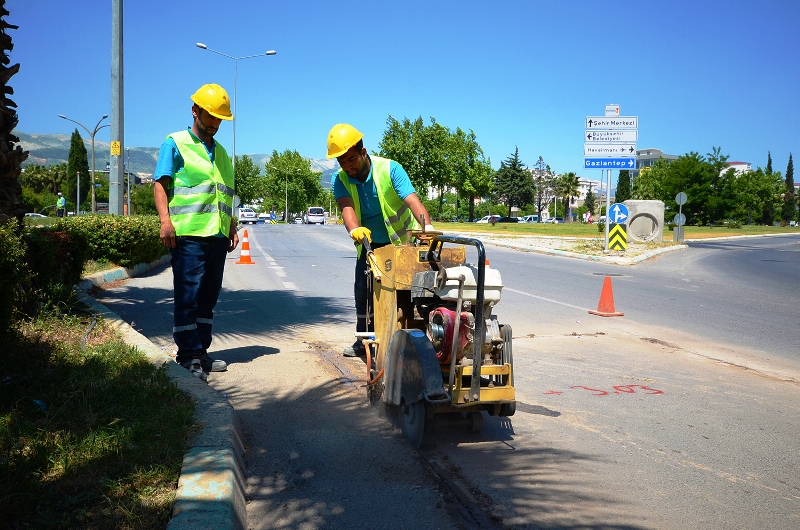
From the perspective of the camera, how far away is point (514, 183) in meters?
107

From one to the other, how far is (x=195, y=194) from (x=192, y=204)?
84mm

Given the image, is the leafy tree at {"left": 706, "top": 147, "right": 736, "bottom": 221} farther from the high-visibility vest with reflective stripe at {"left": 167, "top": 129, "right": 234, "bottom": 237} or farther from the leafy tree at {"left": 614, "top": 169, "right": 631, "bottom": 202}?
the high-visibility vest with reflective stripe at {"left": 167, "top": 129, "right": 234, "bottom": 237}

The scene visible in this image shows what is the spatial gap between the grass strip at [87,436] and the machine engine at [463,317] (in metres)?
1.43

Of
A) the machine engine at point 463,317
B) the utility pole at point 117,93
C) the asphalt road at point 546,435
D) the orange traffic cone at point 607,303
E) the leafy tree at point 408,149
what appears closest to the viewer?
the asphalt road at point 546,435

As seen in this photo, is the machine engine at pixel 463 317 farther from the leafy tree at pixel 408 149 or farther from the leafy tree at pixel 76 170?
the leafy tree at pixel 76 170

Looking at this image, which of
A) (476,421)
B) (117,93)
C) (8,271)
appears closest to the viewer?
(476,421)

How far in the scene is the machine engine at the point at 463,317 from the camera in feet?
12.2

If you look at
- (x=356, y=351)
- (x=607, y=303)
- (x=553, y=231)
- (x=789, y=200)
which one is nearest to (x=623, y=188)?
(x=789, y=200)

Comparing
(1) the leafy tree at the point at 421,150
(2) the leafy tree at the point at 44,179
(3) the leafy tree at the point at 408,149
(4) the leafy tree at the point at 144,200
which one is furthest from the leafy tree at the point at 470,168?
(2) the leafy tree at the point at 44,179

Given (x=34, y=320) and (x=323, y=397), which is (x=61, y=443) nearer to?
(x=323, y=397)

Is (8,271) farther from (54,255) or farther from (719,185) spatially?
(719,185)

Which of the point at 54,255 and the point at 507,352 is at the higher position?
the point at 54,255

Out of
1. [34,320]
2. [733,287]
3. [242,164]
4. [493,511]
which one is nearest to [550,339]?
[493,511]

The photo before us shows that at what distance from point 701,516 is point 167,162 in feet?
13.5
